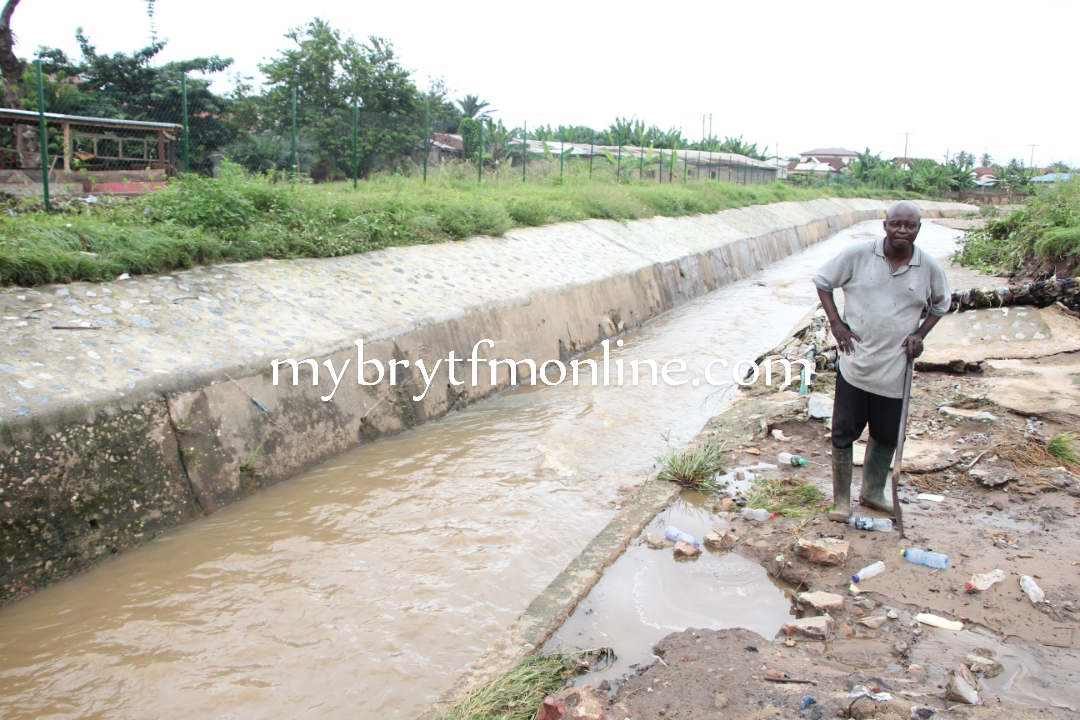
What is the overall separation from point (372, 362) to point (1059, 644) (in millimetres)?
4628

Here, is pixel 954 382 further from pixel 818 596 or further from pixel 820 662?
pixel 820 662

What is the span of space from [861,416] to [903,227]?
0.99m

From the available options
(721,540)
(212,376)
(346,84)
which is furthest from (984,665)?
(346,84)

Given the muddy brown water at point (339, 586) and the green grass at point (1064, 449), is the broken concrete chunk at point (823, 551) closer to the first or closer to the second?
the muddy brown water at point (339, 586)

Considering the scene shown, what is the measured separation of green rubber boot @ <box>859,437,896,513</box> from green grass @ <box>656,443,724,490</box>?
88cm

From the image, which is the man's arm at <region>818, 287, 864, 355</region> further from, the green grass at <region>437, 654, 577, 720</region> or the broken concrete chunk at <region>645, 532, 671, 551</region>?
the green grass at <region>437, 654, 577, 720</region>

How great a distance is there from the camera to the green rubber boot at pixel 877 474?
3.95 m

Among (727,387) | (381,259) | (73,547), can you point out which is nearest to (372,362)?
(381,259)

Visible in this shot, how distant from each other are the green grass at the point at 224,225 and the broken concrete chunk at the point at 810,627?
4.93 meters

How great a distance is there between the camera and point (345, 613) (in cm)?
361

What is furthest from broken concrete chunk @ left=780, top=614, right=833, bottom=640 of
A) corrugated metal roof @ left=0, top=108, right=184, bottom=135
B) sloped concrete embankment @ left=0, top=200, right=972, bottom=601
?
corrugated metal roof @ left=0, top=108, right=184, bottom=135

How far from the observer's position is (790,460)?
4.77m

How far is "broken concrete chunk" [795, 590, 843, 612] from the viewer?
308 cm

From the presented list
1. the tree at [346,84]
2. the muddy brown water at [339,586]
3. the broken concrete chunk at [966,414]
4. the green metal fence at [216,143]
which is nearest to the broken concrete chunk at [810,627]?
the muddy brown water at [339,586]
